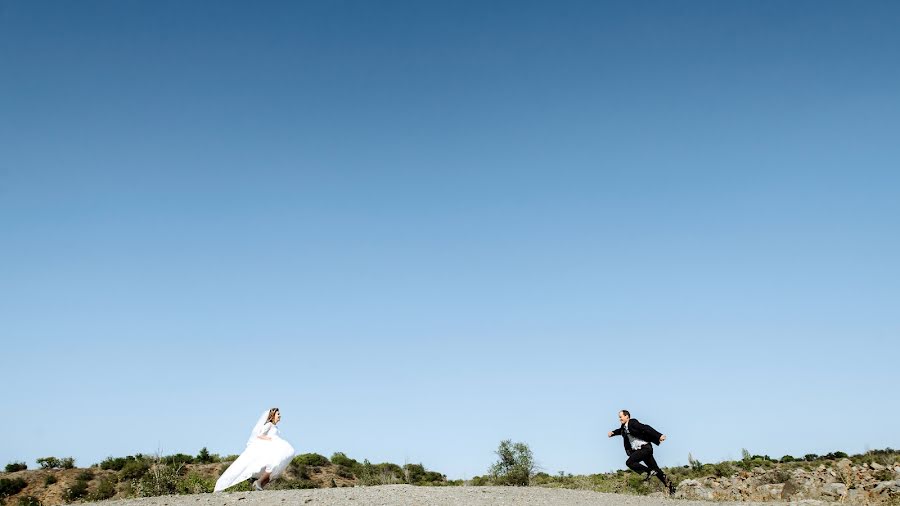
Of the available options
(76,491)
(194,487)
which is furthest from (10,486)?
(194,487)

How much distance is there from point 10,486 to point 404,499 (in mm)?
31980

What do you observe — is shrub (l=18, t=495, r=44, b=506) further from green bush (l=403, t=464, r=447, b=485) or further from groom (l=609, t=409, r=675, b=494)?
groom (l=609, t=409, r=675, b=494)

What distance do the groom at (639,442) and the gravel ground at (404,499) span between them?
1.57 meters

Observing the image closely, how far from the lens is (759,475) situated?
123 ft

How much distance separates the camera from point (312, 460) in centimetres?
4406

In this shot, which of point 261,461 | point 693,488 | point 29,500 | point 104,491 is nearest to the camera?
point 261,461

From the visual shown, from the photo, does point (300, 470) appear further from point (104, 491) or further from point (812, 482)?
point (812, 482)

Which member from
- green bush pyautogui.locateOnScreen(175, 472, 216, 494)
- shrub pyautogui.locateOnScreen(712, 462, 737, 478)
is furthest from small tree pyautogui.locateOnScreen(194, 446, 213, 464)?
shrub pyautogui.locateOnScreen(712, 462, 737, 478)

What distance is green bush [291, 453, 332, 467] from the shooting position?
43403 mm

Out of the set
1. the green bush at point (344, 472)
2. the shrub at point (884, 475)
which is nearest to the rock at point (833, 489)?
the shrub at point (884, 475)

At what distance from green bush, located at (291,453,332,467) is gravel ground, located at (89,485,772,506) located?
29023 millimetres

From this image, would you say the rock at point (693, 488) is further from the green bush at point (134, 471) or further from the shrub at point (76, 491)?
the shrub at point (76, 491)

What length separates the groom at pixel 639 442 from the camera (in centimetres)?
1820

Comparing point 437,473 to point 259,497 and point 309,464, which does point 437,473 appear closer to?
point 309,464
